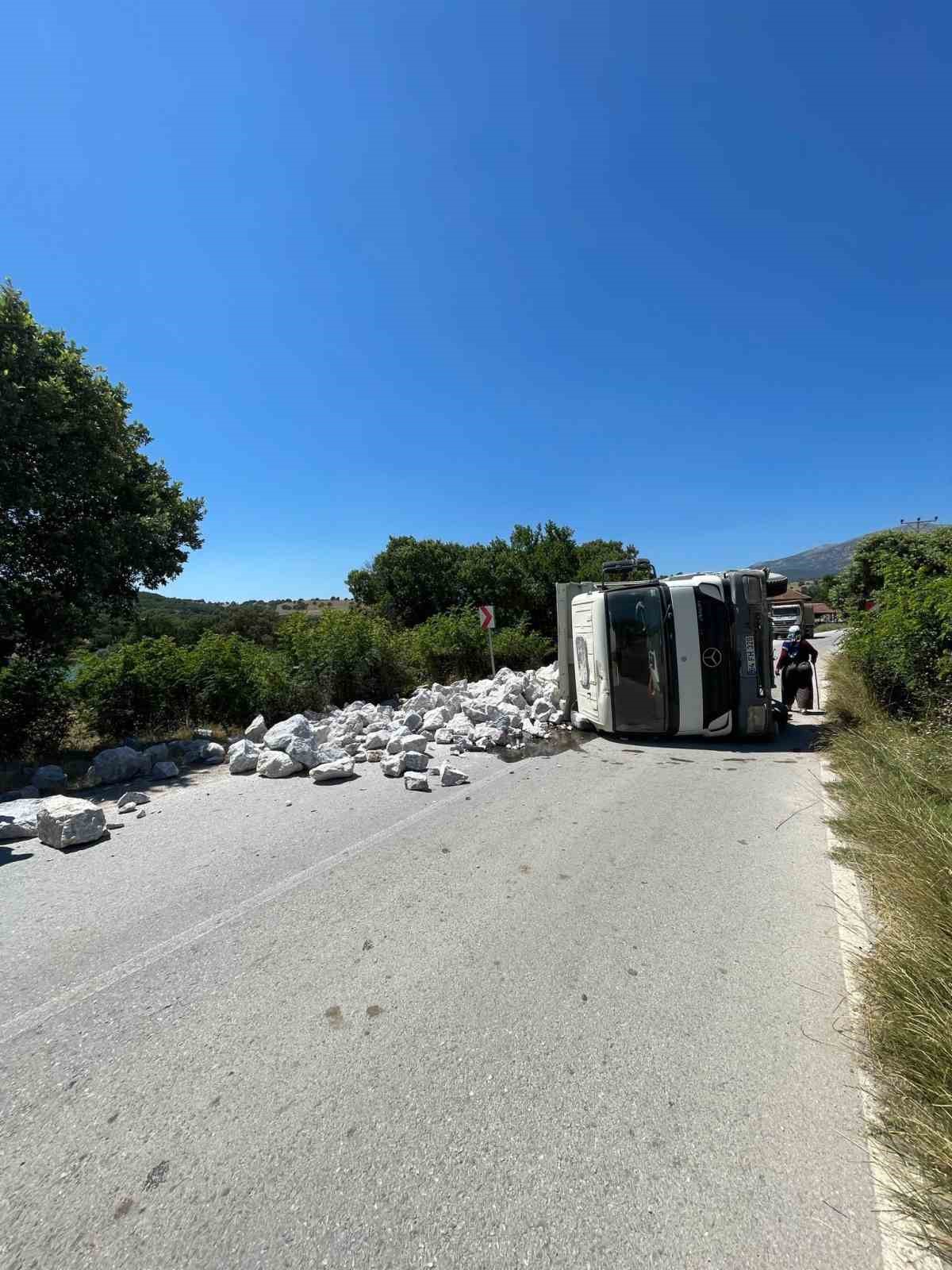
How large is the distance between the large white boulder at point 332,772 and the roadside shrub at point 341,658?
13.8ft

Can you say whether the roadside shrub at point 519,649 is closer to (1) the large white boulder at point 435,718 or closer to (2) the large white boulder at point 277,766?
(1) the large white boulder at point 435,718

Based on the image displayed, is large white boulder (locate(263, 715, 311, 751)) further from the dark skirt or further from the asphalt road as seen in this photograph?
the dark skirt

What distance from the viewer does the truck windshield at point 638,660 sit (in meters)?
7.94

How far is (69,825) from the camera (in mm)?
4582

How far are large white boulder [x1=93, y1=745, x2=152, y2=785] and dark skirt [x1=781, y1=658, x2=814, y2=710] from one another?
10.4m

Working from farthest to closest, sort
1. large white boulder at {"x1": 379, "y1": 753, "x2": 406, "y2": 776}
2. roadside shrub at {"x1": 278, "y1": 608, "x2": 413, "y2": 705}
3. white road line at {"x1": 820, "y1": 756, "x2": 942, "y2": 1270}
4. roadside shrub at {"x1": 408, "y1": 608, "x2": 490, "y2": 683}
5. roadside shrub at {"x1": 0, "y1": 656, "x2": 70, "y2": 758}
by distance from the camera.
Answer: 1. roadside shrub at {"x1": 408, "y1": 608, "x2": 490, "y2": 683}
2. roadside shrub at {"x1": 278, "y1": 608, "x2": 413, "y2": 705}
3. roadside shrub at {"x1": 0, "y1": 656, "x2": 70, "y2": 758}
4. large white boulder at {"x1": 379, "y1": 753, "x2": 406, "y2": 776}
5. white road line at {"x1": 820, "y1": 756, "x2": 942, "y2": 1270}

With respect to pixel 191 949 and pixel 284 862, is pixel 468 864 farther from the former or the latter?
pixel 191 949

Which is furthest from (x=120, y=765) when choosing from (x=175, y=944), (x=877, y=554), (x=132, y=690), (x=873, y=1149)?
(x=877, y=554)

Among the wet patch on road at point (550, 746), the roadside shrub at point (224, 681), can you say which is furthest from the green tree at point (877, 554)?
the roadside shrub at point (224, 681)

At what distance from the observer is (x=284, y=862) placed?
4.23 meters

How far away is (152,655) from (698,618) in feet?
28.9

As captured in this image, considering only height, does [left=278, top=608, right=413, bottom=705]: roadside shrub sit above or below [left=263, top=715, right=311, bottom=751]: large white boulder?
above

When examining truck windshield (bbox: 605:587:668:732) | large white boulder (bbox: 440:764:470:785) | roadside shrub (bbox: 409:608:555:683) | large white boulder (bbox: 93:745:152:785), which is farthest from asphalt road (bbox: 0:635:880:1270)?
roadside shrub (bbox: 409:608:555:683)

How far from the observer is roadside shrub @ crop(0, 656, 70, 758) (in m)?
7.45
